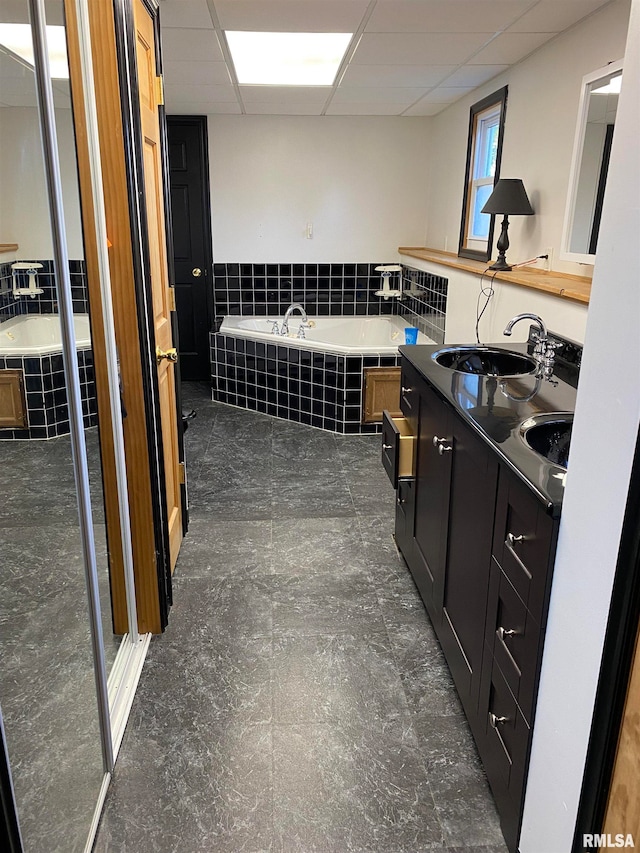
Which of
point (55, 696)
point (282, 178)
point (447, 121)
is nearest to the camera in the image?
point (55, 696)

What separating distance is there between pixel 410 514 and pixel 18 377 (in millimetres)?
1607

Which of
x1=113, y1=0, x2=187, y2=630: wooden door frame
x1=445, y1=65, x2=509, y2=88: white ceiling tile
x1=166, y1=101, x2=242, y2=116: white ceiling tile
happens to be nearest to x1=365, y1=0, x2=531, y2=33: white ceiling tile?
x1=445, y1=65, x2=509, y2=88: white ceiling tile

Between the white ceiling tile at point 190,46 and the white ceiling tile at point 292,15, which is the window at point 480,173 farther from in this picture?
the white ceiling tile at point 190,46

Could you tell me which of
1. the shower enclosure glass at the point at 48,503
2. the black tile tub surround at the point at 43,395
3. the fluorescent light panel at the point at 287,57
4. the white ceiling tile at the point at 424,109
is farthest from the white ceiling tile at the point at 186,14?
the white ceiling tile at the point at 424,109

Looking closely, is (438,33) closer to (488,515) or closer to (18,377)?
(488,515)

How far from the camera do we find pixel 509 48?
2998mm

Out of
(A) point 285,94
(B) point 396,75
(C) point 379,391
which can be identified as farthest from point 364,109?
(C) point 379,391

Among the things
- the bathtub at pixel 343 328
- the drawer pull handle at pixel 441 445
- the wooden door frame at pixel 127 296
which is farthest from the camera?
the bathtub at pixel 343 328

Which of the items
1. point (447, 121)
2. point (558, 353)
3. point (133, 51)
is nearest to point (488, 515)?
point (558, 353)

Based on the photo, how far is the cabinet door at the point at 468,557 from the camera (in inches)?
58.7

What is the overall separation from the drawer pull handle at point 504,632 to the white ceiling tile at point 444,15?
2.32 m

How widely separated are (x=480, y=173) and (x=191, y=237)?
2364 mm

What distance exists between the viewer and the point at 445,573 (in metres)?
1.86

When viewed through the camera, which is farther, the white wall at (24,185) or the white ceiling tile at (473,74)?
the white ceiling tile at (473,74)
